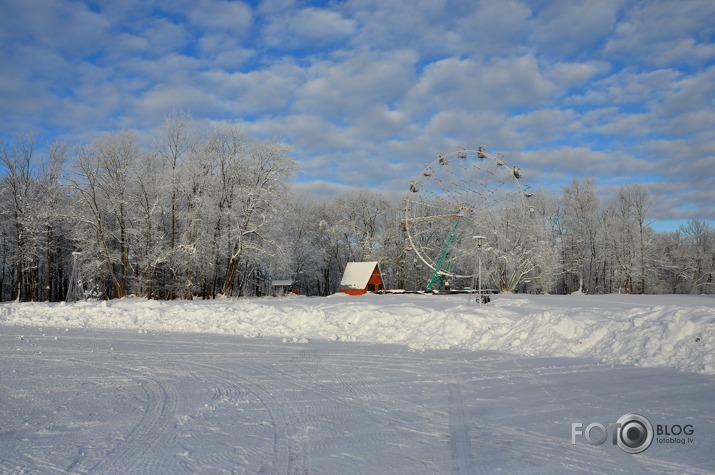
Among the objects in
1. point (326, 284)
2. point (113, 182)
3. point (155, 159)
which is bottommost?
point (326, 284)

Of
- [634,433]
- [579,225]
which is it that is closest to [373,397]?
[634,433]

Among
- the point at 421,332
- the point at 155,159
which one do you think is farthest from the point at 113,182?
the point at 421,332

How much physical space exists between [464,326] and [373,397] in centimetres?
779

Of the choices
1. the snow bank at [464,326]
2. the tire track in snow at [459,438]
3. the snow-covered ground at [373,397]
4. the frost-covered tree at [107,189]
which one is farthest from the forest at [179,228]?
the tire track in snow at [459,438]

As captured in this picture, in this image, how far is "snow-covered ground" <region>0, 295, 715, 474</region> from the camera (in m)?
4.69

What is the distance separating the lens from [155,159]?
4341 centimetres

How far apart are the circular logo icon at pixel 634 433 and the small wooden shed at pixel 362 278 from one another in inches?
1743

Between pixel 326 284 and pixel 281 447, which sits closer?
pixel 281 447

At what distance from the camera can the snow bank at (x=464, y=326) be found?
10516 millimetres

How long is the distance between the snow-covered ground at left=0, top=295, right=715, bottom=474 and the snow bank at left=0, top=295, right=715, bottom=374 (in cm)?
7

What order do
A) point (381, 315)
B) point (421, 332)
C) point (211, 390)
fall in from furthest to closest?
1. point (381, 315)
2. point (421, 332)
3. point (211, 390)

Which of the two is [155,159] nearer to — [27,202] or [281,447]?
[27,202]

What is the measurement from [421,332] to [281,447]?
10.3m

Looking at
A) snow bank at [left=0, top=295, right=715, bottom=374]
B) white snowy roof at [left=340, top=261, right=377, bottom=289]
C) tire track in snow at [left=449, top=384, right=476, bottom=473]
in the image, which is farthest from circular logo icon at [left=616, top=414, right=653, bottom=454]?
white snowy roof at [left=340, top=261, right=377, bottom=289]
